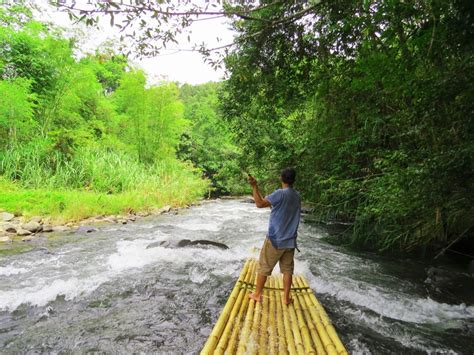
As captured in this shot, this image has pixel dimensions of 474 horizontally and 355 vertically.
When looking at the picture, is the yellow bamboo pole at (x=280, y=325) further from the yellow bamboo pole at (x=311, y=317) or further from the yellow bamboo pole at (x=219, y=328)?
the yellow bamboo pole at (x=219, y=328)

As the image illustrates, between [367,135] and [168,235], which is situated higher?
[367,135]

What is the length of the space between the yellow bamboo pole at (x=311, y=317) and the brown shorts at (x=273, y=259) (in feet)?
1.39

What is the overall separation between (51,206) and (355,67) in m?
8.80

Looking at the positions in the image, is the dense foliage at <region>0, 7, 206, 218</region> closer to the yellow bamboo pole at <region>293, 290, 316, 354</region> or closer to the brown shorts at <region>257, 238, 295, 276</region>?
the brown shorts at <region>257, 238, 295, 276</region>

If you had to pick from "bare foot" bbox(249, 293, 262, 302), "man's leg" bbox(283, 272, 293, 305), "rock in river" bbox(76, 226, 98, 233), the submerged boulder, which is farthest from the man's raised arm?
"rock in river" bbox(76, 226, 98, 233)

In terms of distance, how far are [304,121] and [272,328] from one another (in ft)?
21.0

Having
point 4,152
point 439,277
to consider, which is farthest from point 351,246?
point 4,152

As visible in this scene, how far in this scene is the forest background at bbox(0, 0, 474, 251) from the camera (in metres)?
3.16

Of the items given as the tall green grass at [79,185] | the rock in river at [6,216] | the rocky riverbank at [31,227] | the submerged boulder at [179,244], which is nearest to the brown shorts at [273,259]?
the submerged boulder at [179,244]

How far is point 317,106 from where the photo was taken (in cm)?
726

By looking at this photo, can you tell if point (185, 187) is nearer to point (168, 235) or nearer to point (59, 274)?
point (168, 235)

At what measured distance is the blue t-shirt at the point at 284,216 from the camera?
346 centimetres

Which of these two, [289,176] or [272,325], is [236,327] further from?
[289,176]

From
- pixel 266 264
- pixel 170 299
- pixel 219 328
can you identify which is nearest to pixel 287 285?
pixel 266 264
